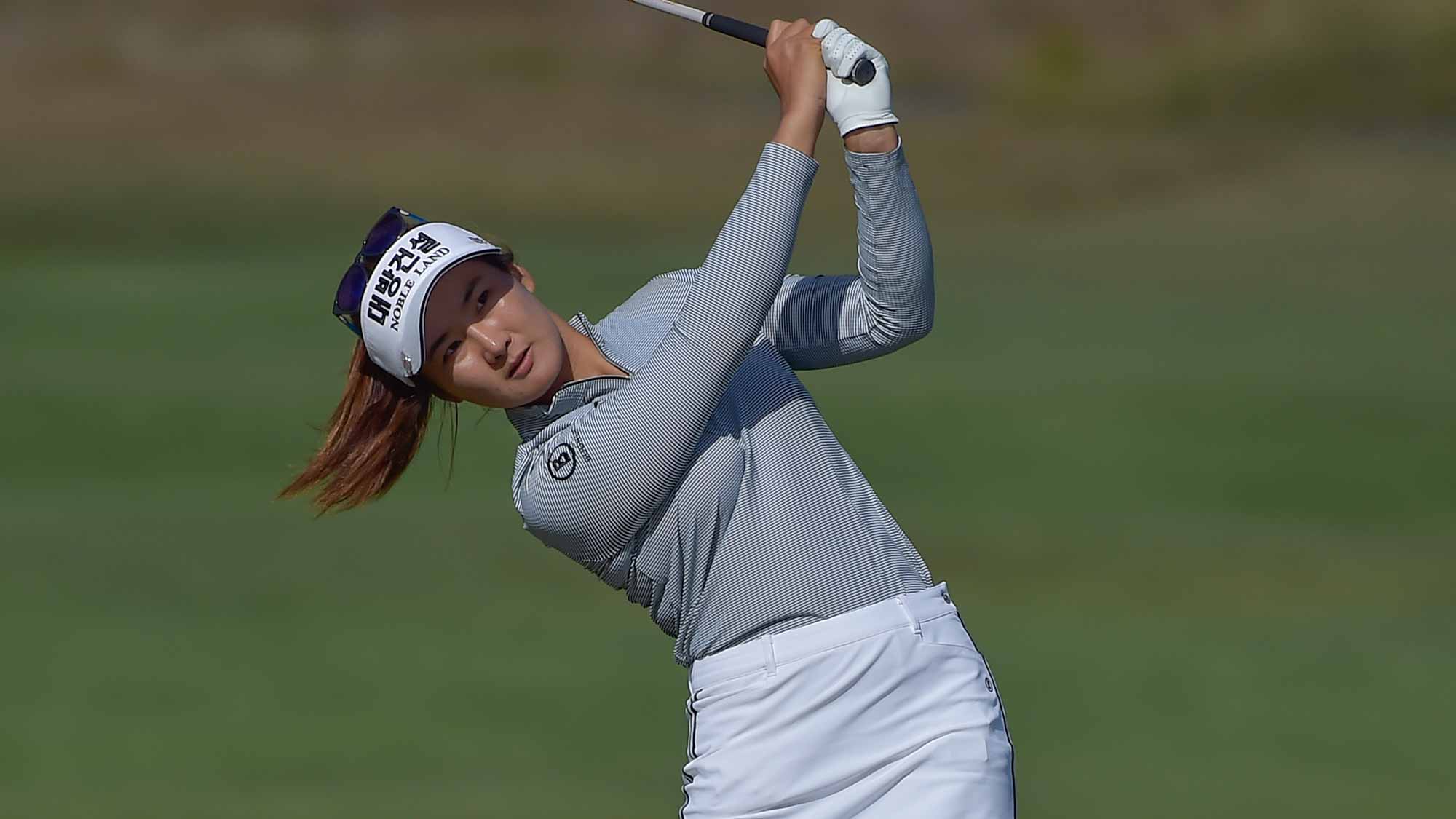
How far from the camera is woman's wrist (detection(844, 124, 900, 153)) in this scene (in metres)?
2.26

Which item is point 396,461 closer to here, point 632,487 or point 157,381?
point 632,487

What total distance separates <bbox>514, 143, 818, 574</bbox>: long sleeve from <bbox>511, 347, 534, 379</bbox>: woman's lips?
99mm

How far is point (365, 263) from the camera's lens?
7.91ft

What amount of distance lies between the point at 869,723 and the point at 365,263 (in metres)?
0.84

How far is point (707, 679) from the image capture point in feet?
7.59

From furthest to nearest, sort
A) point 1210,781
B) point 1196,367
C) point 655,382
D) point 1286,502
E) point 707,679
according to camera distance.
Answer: point 1196,367, point 1286,502, point 1210,781, point 707,679, point 655,382

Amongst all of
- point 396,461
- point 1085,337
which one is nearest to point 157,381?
point 1085,337

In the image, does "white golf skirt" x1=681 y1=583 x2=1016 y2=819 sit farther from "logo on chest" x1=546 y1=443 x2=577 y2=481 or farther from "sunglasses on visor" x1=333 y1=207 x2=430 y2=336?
"sunglasses on visor" x1=333 y1=207 x2=430 y2=336

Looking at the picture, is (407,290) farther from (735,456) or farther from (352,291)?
(735,456)

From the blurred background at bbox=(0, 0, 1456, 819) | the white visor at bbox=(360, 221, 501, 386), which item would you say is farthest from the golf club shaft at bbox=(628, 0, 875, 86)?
the blurred background at bbox=(0, 0, 1456, 819)

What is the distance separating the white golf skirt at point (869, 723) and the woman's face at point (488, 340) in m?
0.41

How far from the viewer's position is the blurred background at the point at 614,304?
563cm

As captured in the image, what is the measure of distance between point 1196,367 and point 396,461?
7457mm

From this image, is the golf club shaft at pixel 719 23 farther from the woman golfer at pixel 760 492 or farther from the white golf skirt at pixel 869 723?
the white golf skirt at pixel 869 723
